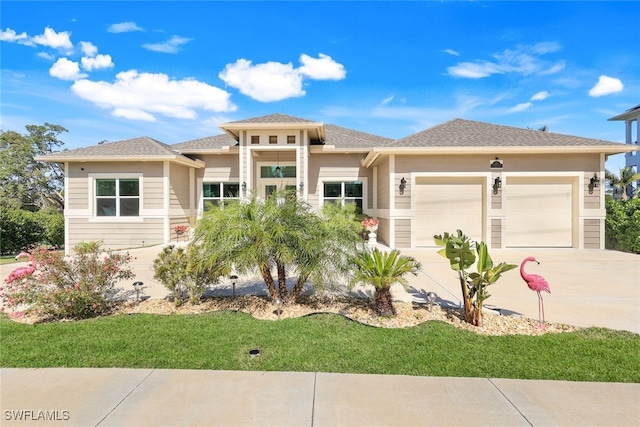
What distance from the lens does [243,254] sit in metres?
4.00

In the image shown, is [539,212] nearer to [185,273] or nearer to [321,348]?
[321,348]

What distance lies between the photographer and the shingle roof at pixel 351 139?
13570 millimetres

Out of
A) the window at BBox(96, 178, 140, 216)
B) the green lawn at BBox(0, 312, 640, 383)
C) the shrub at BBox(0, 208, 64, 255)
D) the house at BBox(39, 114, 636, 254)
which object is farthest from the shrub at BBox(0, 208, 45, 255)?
the green lawn at BBox(0, 312, 640, 383)

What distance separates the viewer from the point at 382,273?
407 cm

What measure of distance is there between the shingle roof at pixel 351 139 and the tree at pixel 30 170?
2061cm

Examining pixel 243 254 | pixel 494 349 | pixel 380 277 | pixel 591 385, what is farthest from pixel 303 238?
pixel 591 385

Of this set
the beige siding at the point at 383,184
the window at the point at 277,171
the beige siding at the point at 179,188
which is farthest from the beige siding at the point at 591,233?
the beige siding at the point at 179,188

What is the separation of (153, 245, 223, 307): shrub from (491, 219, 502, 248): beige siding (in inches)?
384

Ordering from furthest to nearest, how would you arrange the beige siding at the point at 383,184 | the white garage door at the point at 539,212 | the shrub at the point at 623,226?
the beige siding at the point at 383,184 < the white garage door at the point at 539,212 < the shrub at the point at 623,226

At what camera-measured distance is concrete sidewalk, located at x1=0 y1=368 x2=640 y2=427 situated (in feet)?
7.38

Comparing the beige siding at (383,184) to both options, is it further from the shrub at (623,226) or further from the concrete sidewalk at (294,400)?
the concrete sidewalk at (294,400)

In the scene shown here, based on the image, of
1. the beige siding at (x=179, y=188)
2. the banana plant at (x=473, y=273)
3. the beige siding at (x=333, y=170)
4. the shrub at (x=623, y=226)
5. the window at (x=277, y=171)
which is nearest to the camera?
the banana plant at (x=473, y=273)

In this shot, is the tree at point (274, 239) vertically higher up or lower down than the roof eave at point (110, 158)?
lower down

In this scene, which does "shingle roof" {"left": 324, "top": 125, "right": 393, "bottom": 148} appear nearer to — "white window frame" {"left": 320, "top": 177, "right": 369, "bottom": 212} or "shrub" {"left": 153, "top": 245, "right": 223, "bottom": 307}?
"white window frame" {"left": 320, "top": 177, "right": 369, "bottom": 212}
